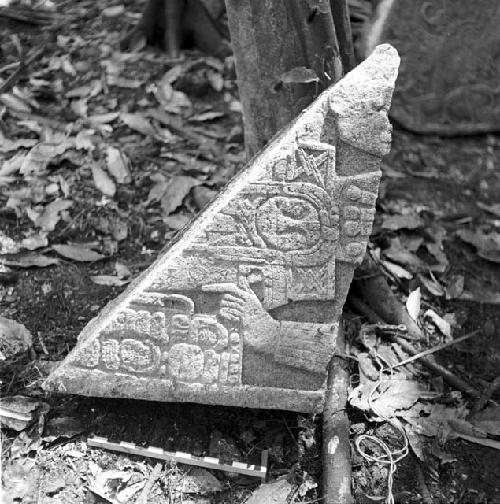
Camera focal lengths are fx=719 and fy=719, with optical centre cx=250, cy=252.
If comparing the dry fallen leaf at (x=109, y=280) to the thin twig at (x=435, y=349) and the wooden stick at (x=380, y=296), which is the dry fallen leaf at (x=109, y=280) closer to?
the wooden stick at (x=380, y=296)

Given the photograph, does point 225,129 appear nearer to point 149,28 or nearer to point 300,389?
point 149,28

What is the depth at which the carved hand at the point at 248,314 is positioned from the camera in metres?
2.19

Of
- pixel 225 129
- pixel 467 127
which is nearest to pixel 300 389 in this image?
pixel 225 129

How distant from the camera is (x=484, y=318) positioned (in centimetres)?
296

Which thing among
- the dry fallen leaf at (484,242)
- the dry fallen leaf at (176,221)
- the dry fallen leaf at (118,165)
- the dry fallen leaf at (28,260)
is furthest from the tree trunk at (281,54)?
the dry fallen leaf at (484,242)

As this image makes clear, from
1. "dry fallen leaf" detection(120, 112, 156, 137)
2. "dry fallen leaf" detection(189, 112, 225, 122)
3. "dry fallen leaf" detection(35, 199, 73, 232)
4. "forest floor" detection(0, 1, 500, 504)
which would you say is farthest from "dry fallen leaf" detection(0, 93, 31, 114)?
"dry fallen leaf" detection(189, 112, 225, 122)

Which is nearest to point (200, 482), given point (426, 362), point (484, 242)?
point (426, 362)

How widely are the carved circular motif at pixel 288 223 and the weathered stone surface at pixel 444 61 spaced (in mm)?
1894

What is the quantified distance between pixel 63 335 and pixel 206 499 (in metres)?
0.81

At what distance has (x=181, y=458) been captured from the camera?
89.9 inches

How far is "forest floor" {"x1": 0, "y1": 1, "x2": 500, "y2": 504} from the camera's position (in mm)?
2295

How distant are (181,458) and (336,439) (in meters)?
0.50

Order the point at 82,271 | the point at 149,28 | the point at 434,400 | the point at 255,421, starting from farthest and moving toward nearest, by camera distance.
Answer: the point at 149,28 < the point at 82,271 < the point at 434,400 < the point at 255,421

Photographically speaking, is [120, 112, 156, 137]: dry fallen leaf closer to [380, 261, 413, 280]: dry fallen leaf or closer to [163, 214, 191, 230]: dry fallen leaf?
[163, 214, 191, 230]: dry fallen leaf
